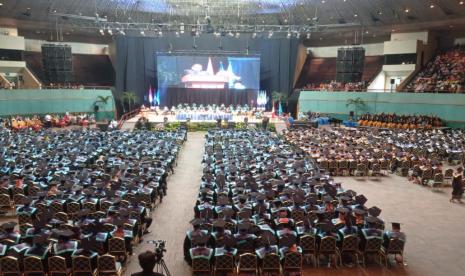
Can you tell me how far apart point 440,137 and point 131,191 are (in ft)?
70.8

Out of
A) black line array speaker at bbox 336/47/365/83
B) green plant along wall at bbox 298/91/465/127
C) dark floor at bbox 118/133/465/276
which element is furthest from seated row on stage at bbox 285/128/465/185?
black line array speaker at bbox 336/47/365/83

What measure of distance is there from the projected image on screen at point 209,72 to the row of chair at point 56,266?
116ft

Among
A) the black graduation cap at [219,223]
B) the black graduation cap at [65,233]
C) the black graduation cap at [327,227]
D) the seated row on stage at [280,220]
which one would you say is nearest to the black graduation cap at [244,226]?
the seated row on stage at [280,220]

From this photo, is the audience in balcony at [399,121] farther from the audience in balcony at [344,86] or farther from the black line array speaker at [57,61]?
the black line array speaker at [57,61]

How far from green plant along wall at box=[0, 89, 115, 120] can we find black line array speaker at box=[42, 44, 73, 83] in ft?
14.3

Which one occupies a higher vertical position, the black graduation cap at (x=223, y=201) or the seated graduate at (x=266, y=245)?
the black graduation cap at (x=223, y=201)

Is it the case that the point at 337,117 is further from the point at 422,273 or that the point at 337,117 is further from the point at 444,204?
the point at 422,273

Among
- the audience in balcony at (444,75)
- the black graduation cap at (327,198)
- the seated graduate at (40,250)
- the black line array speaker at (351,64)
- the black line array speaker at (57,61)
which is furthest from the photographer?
the audience in balcony at (444,75)

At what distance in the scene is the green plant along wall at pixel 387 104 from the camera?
107 ft

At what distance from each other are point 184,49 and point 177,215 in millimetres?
32833

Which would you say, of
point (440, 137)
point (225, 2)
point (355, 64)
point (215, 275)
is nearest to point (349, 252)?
point (215, 275)

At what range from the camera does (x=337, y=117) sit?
4059cm

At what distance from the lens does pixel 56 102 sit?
124ft

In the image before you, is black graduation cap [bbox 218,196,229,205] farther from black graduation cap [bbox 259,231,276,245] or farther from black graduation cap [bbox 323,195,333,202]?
black graduation cap [bbox 323,195,333,202]
